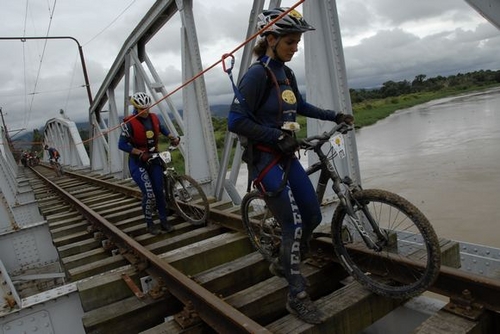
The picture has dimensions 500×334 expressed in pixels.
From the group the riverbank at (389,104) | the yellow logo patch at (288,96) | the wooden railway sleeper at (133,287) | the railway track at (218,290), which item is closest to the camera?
the railway track at (218,290)

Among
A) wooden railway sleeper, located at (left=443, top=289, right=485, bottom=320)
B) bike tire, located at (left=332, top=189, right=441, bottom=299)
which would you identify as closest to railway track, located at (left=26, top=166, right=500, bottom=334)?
wooden railway sleeper, located at (left=443, top=289, right=485, bottom=320)

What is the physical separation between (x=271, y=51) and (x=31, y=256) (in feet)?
20.9

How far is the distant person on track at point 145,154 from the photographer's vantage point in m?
5.28

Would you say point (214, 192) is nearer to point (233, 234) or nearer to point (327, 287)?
point (233, 234)

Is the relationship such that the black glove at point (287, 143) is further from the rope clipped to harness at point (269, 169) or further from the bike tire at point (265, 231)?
the bike tire at point (265, 231)

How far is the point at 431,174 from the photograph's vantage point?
46.0 feet

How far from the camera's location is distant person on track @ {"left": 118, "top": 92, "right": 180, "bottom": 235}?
5283 millimetres

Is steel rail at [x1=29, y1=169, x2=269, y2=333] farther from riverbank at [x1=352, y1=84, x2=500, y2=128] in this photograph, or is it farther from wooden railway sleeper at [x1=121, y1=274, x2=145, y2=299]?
riverbank at [x1=352, y1=84, x2=500, y2=128]

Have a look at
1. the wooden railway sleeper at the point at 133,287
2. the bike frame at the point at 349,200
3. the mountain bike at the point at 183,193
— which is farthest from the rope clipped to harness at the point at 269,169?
the mountain bike at the point at 183,193

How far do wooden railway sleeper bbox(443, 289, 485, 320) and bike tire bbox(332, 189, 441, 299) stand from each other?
190 millimetres

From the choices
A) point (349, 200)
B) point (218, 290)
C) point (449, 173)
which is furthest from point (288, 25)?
point (449, 173)

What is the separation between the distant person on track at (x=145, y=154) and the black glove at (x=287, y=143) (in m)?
3.16

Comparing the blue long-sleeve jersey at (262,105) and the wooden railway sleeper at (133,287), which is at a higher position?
the blue long-sleeve jersey at (262,105)

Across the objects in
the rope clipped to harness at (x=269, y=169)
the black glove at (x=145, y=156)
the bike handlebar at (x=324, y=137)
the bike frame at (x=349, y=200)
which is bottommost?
the bike frame at (x=349, y=200)
